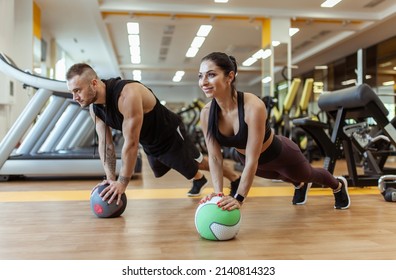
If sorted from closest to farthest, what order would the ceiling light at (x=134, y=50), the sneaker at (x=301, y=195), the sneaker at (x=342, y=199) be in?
the sneaker at (x=342, y=199) → the sneaker at (x=301, y=195) → the ceiling light at (x=134, y=50)

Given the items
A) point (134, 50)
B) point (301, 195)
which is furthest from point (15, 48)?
point (301, 195)

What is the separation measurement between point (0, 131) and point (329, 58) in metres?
9.82

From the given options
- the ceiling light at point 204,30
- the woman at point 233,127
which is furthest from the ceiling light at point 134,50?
the woman at point 233,127

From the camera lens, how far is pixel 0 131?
573 centimetres

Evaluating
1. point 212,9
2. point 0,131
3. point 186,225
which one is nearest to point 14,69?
point 0,131

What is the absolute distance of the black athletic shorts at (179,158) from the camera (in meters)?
2.62

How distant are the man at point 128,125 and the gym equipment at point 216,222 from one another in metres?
0.60

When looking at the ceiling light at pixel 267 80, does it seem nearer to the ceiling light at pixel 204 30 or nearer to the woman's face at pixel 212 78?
the ceiling light at pixel 204 30

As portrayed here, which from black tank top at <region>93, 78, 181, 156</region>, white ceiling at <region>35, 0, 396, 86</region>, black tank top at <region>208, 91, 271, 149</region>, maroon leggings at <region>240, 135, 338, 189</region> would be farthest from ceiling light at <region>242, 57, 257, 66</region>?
black tank top at <region>208, 91, 271, 149</region>

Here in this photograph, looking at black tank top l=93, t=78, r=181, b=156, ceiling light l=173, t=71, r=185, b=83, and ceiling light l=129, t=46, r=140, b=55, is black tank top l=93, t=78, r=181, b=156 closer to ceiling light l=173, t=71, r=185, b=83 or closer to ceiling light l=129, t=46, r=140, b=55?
ceiling light l=129, t=46, r=140, b=55

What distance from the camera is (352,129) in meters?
3.61

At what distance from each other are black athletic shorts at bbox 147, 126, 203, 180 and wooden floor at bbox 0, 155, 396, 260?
0.78 ft

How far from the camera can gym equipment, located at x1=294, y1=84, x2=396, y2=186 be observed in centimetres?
314
